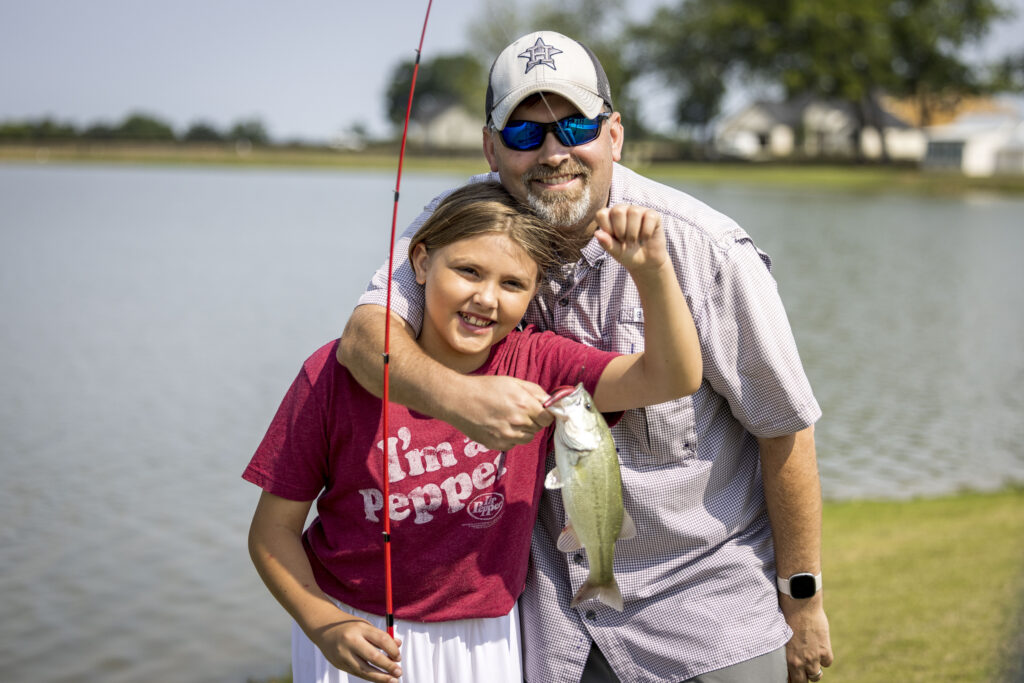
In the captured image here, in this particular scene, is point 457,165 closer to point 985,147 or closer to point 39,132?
point 985,147

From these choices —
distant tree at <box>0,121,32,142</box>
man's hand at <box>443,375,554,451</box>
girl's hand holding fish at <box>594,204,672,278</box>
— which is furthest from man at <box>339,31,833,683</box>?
distant tree at <box>0,121,32,142</box>

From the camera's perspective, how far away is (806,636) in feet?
10.4

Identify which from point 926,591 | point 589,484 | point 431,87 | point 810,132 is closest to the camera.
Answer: point 589,484

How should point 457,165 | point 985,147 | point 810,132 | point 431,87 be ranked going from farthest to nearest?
point 431,87, point 810,132, point 985,147, point 457,165

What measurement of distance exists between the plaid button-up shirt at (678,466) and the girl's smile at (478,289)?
21 centimetres

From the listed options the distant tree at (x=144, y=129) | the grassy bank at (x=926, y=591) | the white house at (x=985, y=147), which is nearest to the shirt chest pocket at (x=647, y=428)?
the grassy bank at (x=926, y=591)

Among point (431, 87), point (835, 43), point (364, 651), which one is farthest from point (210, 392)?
point (431, 87)

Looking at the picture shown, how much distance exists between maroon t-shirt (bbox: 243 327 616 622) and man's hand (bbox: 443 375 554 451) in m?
0.33

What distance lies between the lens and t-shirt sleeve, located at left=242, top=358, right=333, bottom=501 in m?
2.70

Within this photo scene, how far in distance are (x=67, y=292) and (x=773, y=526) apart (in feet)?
62.8

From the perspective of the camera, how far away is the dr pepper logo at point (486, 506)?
2771 mm

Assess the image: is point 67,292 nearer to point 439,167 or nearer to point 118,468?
point 118,468

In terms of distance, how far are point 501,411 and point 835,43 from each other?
226ft

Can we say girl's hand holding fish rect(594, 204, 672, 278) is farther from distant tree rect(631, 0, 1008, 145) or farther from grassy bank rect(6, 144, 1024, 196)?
distant tree rect(631, 0, 1008, 145)
